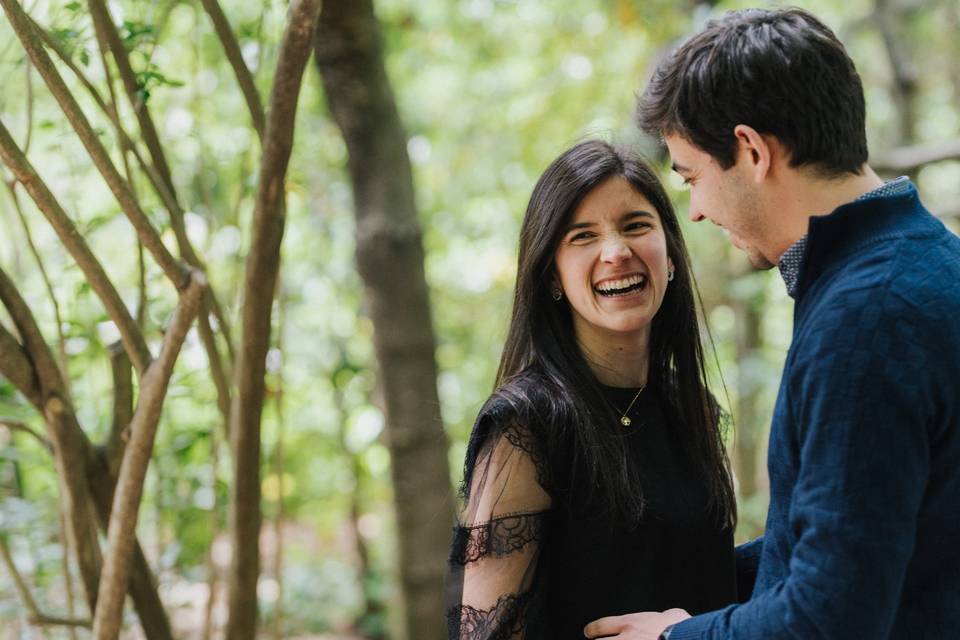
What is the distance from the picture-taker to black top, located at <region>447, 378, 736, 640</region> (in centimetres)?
141

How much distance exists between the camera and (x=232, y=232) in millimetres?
2979

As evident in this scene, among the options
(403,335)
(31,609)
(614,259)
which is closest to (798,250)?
(614,259)

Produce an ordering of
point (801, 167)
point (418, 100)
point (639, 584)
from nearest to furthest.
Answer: point (801, 167), point (639, 584), point (418, 100)

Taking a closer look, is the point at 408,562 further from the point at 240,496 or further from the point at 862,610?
the point at 862,610

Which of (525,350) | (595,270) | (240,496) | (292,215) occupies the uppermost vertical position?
(292,215)

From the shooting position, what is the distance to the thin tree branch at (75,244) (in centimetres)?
131

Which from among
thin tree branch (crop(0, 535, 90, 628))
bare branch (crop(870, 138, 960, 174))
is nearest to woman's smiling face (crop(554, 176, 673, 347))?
thin tree branch (crop(0, 535, 90, 628))

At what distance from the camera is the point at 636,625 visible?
4.49 ft

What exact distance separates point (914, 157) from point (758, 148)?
3022mm

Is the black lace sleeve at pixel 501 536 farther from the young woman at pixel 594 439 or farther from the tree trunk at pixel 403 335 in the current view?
the tree trunk at pixel 403 335

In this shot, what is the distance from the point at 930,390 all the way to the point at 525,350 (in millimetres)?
732

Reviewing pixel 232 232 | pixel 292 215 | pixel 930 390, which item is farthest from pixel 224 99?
pixel 930 390

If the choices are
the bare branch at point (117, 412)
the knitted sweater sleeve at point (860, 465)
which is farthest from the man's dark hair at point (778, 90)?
the bare branch at point (117, 412)

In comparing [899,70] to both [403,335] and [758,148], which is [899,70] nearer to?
[403,335]
